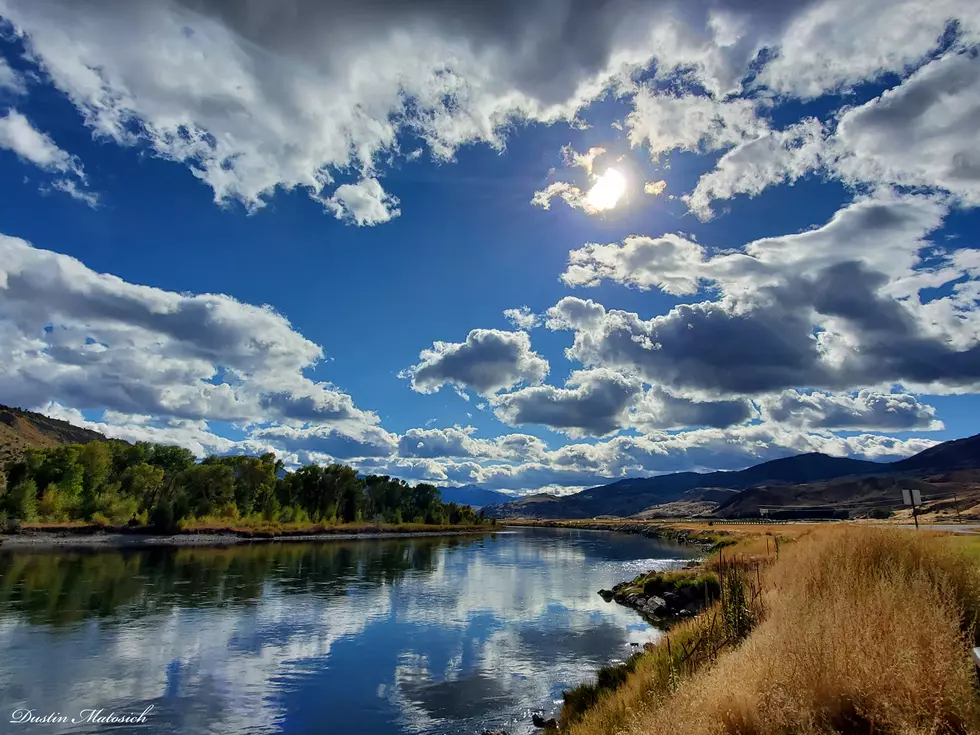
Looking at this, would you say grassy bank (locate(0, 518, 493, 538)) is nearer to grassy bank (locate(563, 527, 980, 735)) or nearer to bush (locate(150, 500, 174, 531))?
bush (locate(150, 500, 174, 531))

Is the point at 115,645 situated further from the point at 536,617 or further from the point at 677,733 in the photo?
the point at 677,733

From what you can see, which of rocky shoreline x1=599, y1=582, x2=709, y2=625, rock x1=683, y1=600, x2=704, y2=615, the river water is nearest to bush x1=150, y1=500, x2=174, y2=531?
the river water

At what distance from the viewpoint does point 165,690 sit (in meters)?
23.4

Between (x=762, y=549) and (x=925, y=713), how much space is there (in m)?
40.8

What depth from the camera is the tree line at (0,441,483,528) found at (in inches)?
4449

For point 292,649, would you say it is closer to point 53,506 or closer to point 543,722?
point 543,722

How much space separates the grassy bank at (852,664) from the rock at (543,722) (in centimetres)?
397

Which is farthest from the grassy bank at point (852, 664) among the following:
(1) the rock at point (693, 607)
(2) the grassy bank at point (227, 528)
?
(2) the grassy bank at point (227, 528)

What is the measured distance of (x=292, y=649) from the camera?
30.6 meters

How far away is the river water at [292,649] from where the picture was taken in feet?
70.4

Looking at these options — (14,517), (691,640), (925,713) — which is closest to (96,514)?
(14,517)

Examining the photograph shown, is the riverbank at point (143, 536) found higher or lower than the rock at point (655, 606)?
higher

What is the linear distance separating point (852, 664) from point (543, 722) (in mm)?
13750

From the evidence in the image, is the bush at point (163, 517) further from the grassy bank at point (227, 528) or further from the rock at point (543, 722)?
the rock at point (543, 722)
